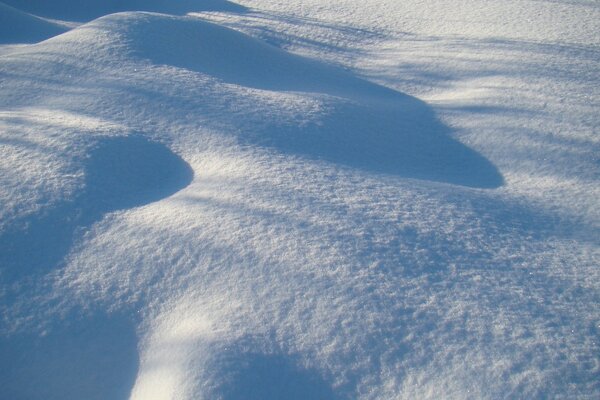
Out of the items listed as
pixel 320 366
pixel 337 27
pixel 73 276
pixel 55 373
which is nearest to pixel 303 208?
pixel 320 366

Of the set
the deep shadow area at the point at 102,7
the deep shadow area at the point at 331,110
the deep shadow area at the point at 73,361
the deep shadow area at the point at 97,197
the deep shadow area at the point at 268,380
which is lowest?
the deep shadow area at the point at 73,361

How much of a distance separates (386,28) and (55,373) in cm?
485

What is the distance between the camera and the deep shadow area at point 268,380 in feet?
5.17

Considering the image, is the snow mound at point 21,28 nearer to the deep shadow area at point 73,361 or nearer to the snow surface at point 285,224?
→ the snow surface at point 285,224

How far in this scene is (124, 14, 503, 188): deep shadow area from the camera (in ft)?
9.28

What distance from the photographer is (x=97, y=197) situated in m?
2.40

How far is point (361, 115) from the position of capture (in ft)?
10.6

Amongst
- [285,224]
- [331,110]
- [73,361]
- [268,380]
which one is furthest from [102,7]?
[268,380]

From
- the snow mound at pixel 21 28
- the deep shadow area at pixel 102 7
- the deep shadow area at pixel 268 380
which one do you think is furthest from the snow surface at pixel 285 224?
the deep shadow area at pixel 102 7

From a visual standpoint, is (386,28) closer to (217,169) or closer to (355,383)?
(217,169)

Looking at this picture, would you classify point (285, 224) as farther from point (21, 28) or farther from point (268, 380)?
point (21, 28)

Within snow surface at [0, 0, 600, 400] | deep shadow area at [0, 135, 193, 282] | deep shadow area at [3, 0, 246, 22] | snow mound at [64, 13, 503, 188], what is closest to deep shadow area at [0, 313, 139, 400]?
snow surface at [0, 0, 600, 400]

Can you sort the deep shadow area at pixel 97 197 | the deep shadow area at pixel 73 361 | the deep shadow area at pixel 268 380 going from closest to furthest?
the deep shadow area at pixel 268 380, the deep shadow area at pixel 73 361, the deep shadow area at pixel 97 197

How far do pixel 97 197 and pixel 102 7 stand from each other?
488 cm
